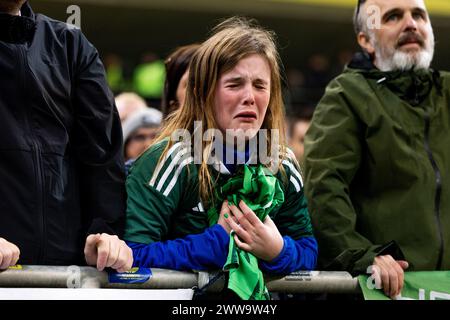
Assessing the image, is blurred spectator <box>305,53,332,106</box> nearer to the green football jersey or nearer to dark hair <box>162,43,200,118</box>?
dark hair <box>162,43,200,118</box>

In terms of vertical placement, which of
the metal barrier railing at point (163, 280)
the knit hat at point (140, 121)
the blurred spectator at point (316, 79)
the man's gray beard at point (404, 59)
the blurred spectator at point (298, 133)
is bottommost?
the blurred spectator at point (316, 79)

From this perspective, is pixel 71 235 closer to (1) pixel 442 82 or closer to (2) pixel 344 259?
(2) pixel 344 259

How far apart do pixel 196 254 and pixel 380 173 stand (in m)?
0.89

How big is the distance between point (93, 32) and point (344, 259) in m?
10.3

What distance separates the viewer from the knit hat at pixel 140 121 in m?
4.20

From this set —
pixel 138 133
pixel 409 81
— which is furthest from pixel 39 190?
pixel 138 133

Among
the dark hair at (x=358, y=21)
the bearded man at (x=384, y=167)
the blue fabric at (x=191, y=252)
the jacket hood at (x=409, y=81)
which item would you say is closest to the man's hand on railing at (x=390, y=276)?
the bearded man at (x=384, y=167)

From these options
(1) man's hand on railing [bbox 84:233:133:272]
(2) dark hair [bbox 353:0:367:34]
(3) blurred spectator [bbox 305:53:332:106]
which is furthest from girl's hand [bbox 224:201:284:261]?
(3) blurred spectator [bbox 305:53:332:106]

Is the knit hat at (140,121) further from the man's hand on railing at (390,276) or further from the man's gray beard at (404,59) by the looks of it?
the man's hand on railing at (390,276)

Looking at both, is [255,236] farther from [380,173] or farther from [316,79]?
[316,79]

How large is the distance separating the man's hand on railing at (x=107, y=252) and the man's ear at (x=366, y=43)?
159cm

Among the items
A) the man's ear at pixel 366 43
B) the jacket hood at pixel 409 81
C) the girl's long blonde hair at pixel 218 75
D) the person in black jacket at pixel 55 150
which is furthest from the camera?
the man's ear at pixel 366 43

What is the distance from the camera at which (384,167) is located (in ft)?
9.31

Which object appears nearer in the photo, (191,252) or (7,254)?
(7,254)
